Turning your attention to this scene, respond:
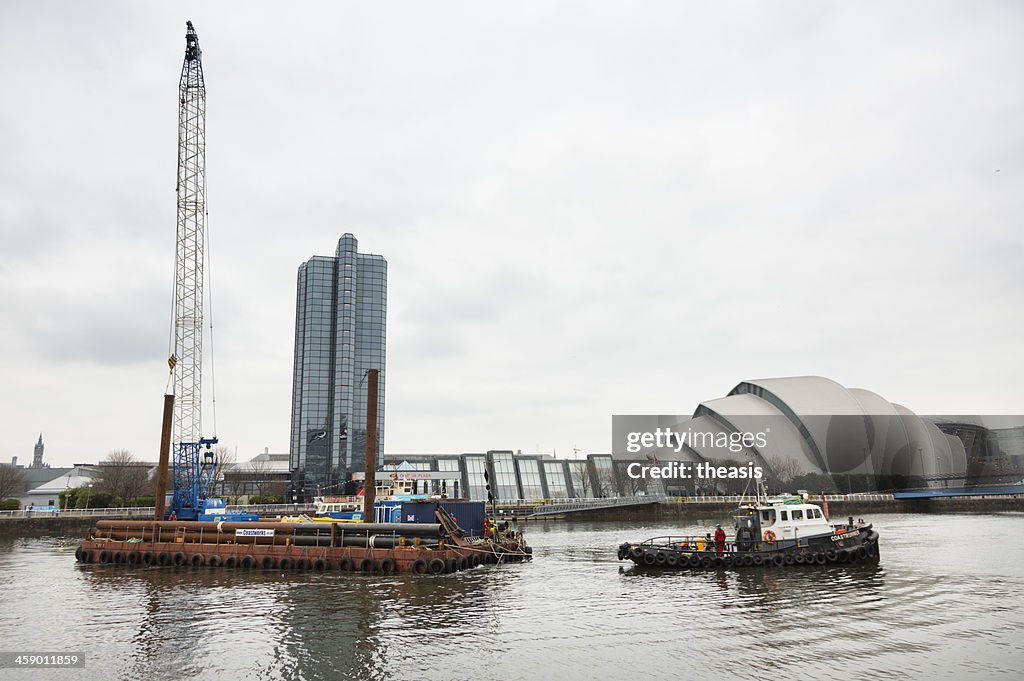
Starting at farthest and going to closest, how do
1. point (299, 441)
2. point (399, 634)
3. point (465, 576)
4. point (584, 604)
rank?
point (299, 441), point (465, 576), point (584, 604), point (399, 634)

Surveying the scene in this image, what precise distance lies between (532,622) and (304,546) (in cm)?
2099

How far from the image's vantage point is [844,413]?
144 m

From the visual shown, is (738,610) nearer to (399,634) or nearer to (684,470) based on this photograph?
(399,634)

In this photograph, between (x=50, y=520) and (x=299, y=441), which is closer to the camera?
A: (x=50, y=520)

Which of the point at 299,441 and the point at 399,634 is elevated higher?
the point at 299,441

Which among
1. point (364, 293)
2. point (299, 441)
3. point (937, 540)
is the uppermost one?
point (364, 293)

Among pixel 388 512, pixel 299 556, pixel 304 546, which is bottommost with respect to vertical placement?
pixel 299 556

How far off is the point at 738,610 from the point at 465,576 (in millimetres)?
17312

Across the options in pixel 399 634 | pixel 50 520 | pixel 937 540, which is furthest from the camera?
pixel 50 520

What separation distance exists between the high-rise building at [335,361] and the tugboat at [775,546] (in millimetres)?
126019

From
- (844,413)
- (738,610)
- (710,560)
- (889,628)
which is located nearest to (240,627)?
(738,610)

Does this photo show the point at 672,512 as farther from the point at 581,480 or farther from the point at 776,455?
the point at 776,455

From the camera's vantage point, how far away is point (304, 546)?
44312 mm
